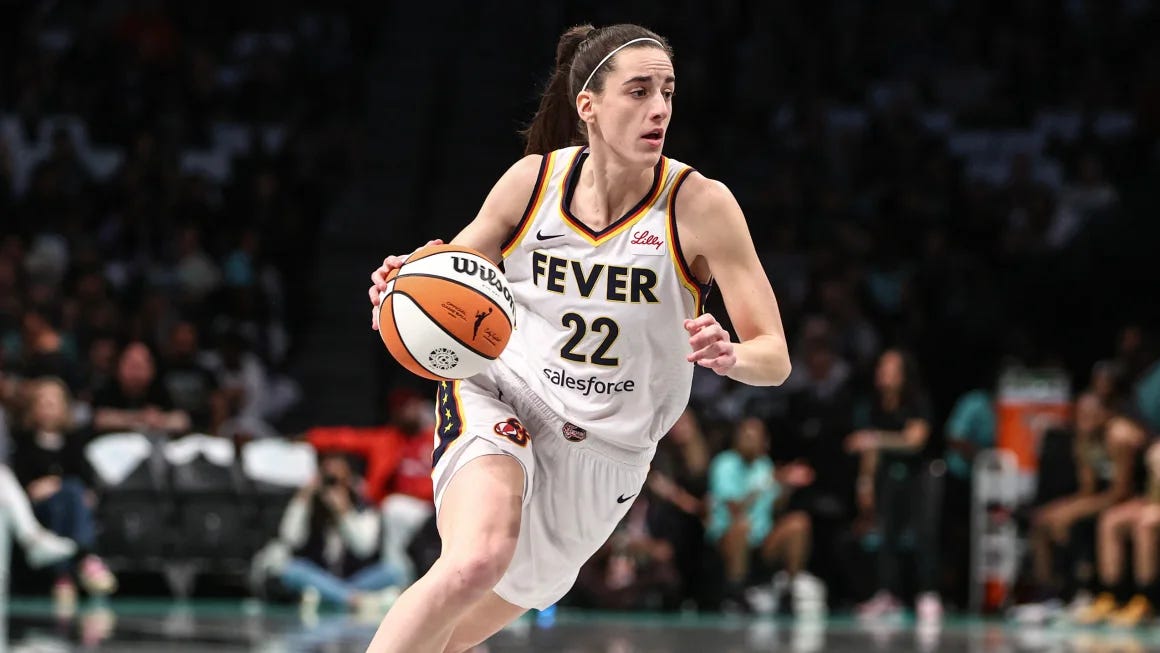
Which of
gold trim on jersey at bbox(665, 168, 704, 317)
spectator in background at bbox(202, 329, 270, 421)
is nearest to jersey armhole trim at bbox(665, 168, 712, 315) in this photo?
gold trim on jersey at bbox(665, 168, 704, 317)

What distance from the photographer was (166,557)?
1250cm

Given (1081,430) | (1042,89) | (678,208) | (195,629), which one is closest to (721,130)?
(1042,89)

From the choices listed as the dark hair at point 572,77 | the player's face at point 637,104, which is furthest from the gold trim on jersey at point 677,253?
the dark hair at point 572,77

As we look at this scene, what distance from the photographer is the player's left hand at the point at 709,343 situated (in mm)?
4461

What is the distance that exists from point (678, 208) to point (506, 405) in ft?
2.68

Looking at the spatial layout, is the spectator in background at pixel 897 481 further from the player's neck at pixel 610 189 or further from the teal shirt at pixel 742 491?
the player's neck at pixel 610 189

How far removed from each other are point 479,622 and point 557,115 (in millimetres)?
1743

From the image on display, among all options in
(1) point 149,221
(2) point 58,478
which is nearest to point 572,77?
(2) point 58,478

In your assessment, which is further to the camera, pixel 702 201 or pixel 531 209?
pixel 531 209

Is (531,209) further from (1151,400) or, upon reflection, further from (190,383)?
(190,383)

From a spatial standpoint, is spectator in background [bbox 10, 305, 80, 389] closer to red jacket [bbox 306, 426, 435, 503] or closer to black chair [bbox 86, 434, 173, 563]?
black chair [bbox 86, 434, 173, 563]

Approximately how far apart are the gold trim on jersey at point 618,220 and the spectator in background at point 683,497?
7368mm

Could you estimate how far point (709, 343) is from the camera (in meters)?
4.49

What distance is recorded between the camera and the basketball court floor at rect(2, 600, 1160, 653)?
30.6 feet
